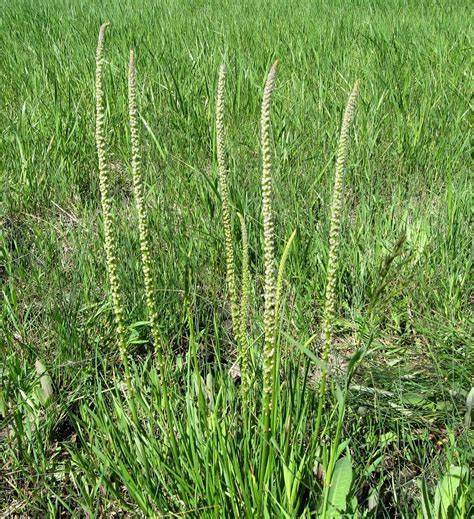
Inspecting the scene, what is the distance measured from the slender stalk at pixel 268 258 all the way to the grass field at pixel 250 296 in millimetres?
31

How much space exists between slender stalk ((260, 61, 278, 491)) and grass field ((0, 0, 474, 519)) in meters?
0.03

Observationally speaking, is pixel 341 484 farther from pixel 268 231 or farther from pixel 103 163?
pixel 103 163

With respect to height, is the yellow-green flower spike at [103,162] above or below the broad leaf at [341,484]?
above

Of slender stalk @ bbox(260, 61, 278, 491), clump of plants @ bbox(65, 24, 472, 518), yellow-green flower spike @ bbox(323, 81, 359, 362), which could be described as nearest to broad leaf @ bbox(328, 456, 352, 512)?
clump of plants @ bbox(65, 24, 472, 518)

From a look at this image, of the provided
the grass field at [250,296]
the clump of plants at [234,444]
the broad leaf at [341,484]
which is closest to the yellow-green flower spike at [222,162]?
the clump of plants at [234,444]

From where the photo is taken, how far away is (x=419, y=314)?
6.16ft

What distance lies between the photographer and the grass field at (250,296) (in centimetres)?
126

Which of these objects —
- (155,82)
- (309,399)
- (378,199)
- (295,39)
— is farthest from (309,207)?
(295,39)

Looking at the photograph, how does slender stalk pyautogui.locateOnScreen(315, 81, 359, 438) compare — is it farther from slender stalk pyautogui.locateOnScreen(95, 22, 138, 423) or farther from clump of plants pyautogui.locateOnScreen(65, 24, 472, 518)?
slender stalk pyautogui.locateOnScreen(95, 22, 138, 423)

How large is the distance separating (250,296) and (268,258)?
109 cm

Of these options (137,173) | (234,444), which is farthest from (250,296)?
(137,173)

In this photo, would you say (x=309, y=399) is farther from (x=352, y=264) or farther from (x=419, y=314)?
(x=352, y=264)

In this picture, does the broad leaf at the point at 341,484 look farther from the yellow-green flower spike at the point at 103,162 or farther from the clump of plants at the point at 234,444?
the yellow-green flower spike at the point at 103,162

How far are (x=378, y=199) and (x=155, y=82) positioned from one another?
171 cm
